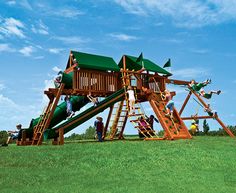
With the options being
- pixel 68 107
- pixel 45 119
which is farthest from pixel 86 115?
pixel 45 119

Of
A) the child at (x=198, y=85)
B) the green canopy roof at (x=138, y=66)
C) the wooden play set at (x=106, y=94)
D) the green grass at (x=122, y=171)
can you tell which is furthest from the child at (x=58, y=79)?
the child at (x=198, y=85)

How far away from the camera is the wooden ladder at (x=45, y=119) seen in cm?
1569

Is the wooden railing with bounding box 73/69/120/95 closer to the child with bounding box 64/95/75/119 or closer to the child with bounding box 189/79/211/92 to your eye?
the child with bounding box 64/95/75/119

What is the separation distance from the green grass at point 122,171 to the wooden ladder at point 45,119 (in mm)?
5743

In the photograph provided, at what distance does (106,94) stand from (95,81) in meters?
1.14

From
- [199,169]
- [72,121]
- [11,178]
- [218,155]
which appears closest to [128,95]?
[72,121]

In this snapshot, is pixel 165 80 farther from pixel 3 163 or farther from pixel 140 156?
pixel 3 163

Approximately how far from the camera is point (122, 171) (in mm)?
7383

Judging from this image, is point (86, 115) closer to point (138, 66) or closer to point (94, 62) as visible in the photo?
point (94, 62)

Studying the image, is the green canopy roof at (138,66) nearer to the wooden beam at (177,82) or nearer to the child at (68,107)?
the wooden beam at (177,82)

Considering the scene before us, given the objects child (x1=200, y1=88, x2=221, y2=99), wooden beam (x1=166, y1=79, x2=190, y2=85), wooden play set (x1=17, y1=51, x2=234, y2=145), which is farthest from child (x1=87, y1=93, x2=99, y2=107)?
child (x1=200, y1=88, x2=221, y2=99)

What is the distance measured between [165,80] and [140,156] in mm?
12004

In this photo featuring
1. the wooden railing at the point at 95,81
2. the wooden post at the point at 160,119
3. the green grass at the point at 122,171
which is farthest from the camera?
the wooden railing at the point at 95,81

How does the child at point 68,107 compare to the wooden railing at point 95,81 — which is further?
the child at point 68,107
